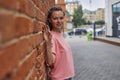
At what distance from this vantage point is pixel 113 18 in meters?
29.4

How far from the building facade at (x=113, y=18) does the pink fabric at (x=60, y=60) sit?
2491cm

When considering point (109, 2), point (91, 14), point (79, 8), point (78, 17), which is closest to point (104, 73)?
point (109, 2)

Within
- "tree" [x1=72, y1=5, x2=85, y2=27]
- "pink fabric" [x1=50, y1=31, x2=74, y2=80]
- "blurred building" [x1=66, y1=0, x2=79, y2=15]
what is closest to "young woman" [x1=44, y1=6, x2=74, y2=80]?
"pink fabric" [x1=50, y1=31, x2=74, y2=80]

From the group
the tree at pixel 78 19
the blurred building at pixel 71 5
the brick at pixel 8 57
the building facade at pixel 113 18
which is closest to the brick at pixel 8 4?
the brick at pixel 8 57

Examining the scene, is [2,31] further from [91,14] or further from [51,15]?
[91,14]

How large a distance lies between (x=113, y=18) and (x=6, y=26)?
2883 cm

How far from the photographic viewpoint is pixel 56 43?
3189 mm

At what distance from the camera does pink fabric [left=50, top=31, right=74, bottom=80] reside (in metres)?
3.15

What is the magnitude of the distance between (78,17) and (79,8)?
15.4ft

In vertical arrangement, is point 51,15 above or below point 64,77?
above

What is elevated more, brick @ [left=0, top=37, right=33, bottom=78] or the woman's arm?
brick @ [left=0, top=37, right=33, bottom=78]

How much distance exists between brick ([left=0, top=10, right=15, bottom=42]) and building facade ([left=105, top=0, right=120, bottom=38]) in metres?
26.8

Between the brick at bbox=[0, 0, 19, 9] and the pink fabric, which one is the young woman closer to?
the pink fabric

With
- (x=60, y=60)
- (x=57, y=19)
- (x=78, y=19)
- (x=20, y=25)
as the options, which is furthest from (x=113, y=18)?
(x=78, y=19)
